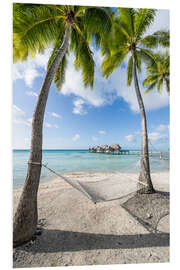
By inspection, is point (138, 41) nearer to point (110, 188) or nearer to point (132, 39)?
point (132, 39)

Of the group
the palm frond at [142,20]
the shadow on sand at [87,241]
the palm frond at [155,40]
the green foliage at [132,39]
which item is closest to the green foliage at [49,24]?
the green foliage at [132,39]

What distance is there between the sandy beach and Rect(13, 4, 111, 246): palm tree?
0.61ft

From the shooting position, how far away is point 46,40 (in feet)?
4.66

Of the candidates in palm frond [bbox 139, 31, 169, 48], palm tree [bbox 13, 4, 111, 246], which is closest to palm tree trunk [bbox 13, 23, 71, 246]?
palm tree [bbox 13, 4, 111, 246]

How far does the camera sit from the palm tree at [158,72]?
2031 mm

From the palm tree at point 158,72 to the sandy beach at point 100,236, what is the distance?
1.71 m

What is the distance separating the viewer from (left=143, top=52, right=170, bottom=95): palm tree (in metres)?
2.03

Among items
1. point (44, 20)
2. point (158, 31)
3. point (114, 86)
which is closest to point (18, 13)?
point (44, 20)

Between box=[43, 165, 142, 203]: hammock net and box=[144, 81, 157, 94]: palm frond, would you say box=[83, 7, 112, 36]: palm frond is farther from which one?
box=[144, 81, 157, 94]: palm frond

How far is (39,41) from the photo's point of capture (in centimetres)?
137

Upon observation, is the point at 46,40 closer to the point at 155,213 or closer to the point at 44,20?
the point at 44,20

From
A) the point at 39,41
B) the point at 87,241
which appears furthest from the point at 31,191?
the point at 39,41

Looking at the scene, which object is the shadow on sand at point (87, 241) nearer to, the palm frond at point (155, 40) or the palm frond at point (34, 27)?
the palm frond at point (34, 27)
